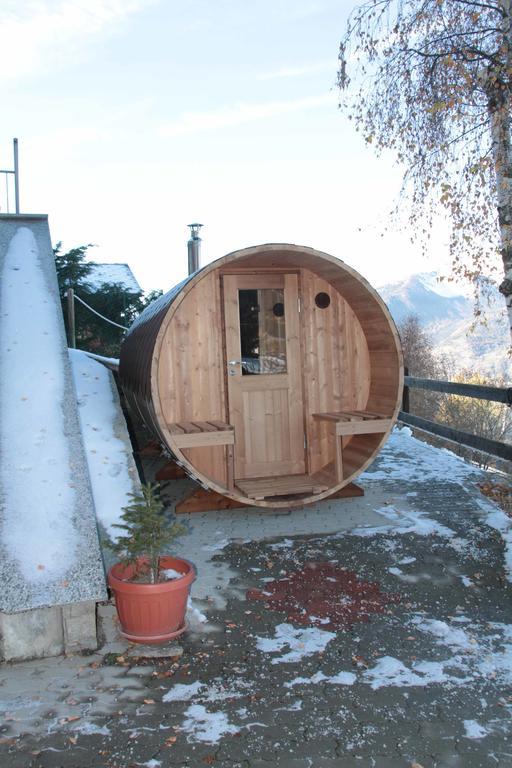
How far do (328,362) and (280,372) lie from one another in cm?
56

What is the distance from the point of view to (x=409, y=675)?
3.45 m

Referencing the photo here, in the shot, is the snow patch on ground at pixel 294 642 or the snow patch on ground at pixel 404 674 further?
the snow patch on ground at pixel 294 642

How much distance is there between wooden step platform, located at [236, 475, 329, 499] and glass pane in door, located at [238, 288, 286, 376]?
46.2 inches

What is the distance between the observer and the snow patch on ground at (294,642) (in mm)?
3719

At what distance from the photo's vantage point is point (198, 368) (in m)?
7.15

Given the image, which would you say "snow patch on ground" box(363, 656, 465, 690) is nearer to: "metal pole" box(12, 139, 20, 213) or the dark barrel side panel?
the dark barrel side panel

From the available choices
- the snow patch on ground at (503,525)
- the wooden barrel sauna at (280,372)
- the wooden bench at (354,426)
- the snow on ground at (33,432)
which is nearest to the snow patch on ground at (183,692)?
the snow on ground at (33,432)

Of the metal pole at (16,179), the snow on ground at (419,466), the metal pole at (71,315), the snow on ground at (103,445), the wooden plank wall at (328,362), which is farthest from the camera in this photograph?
the metal pole at (71,315)

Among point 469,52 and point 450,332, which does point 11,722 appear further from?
point 450,332

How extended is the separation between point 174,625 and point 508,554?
2764 mm

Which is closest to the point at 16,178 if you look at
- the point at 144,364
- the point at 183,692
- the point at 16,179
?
the point at 16,179

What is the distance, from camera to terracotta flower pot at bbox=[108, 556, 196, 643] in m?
3.81

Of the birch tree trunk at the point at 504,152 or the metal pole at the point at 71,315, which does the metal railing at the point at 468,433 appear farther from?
the metal pole at the point at 71,315

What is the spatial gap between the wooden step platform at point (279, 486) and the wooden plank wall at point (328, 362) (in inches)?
14.3
